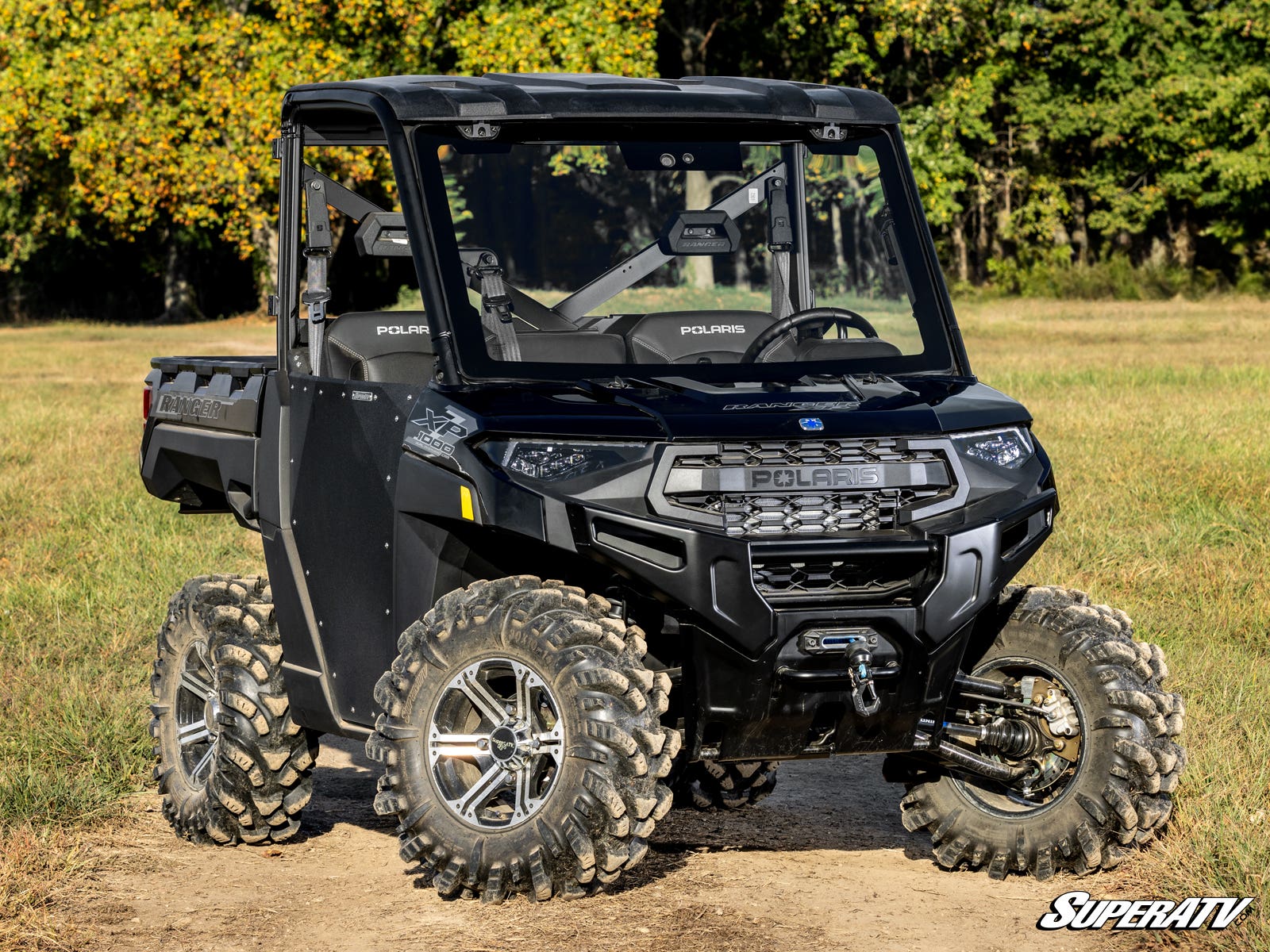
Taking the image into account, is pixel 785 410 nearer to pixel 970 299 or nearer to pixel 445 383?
pixel 445 383

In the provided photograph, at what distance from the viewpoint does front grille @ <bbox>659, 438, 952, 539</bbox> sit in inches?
203

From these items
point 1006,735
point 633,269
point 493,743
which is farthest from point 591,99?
point 1006,735

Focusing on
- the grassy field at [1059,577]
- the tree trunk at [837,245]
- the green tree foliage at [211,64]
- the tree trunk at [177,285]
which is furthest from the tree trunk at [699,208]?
the tree trunk at [177,285]

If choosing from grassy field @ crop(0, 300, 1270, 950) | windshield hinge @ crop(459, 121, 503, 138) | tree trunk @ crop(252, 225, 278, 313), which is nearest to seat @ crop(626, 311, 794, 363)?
windshield hinge @ crop(459, 121, 503, 138)

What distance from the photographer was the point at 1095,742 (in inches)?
224

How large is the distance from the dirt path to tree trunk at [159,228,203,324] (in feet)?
163

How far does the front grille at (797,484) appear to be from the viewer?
5.16m

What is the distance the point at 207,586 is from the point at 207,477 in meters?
0.49

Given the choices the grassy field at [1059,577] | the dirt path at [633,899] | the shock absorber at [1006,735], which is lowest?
the grassy field at [1059,577]

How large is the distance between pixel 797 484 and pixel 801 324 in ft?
3.63

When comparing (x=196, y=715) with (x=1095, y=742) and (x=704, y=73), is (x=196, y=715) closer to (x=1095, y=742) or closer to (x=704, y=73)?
(x=1095, y=742)

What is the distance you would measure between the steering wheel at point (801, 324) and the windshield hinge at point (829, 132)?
535 mm

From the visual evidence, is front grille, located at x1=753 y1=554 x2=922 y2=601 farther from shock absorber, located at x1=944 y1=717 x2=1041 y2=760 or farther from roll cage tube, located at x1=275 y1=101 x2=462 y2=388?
roll cage tube, located at x1=275 y1=101 x2=462 y2=388

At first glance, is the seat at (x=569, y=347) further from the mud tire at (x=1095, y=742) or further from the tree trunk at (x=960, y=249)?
the tree trunk at (x=960, y=249)
